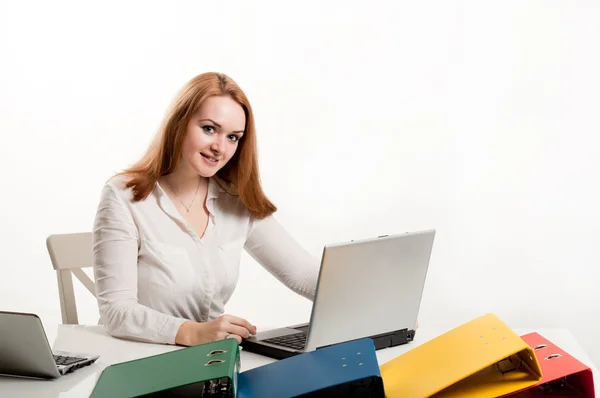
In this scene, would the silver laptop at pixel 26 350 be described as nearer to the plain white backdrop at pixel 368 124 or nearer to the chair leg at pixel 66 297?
the chair leg at pixel 66 297

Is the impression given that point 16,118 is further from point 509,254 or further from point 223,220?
point 509,254

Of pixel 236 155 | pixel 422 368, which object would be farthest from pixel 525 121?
pixel 422 368

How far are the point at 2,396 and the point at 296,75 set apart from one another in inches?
115

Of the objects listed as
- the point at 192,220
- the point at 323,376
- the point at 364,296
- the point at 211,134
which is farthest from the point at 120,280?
the point at 323,376

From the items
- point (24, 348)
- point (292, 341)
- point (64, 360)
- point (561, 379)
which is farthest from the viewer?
point (292, 341)

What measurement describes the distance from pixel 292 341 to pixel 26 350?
1.88 ft

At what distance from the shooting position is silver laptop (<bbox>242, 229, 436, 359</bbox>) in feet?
4.84

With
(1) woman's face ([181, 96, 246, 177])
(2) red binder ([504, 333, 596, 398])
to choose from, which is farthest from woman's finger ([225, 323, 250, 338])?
(2) red binder ([504, 333, 596, 398])

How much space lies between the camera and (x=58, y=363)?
59.5 inches

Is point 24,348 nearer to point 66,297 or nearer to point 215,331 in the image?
point 215,331

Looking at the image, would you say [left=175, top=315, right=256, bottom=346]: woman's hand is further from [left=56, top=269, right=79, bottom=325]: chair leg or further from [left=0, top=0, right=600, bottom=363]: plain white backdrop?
[left=0, top=0, right=600, bottom=363]: plain white backdrop

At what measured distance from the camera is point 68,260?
244 cm

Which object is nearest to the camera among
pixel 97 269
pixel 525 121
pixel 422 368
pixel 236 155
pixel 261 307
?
pixel 422 368

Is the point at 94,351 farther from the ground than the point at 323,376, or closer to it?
closer to it
